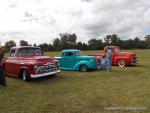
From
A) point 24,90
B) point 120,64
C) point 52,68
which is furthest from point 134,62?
point 24,90

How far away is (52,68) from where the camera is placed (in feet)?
45.0

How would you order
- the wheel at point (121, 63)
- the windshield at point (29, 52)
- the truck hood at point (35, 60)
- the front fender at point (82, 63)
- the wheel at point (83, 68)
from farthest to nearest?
the wheel at point (121, 63)
the wheel at point (83, 68)
the front fender at point (82, 63)
the windshield at point (29, 52)
the truck hood at point (35, 60)

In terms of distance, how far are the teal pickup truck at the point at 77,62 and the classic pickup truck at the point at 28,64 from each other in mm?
3649

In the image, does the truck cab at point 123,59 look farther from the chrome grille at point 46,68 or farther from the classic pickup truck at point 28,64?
the chrome grille at point 46,68

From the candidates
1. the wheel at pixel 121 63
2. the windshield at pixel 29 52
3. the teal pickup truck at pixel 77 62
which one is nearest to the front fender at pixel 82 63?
the teal pickup truck at pixel 77 62

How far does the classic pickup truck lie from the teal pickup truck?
12.0 ft

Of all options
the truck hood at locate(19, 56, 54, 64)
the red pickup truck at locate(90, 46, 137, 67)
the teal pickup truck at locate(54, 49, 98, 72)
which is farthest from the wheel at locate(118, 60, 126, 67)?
the truck hood at locate(19, 56, 54, 64)

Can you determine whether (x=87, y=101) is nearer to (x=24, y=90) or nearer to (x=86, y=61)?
(x=24, y=90)

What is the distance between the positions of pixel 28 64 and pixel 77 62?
5596mm

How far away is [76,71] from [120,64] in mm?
5240

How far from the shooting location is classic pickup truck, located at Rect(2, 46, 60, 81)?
12758mm

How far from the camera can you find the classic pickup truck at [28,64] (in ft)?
41.9

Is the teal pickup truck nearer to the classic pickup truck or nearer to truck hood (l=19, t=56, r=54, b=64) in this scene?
the classic pickup truck

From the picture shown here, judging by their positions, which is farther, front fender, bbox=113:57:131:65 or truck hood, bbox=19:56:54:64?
front fender, bbox=113:57:131:65
